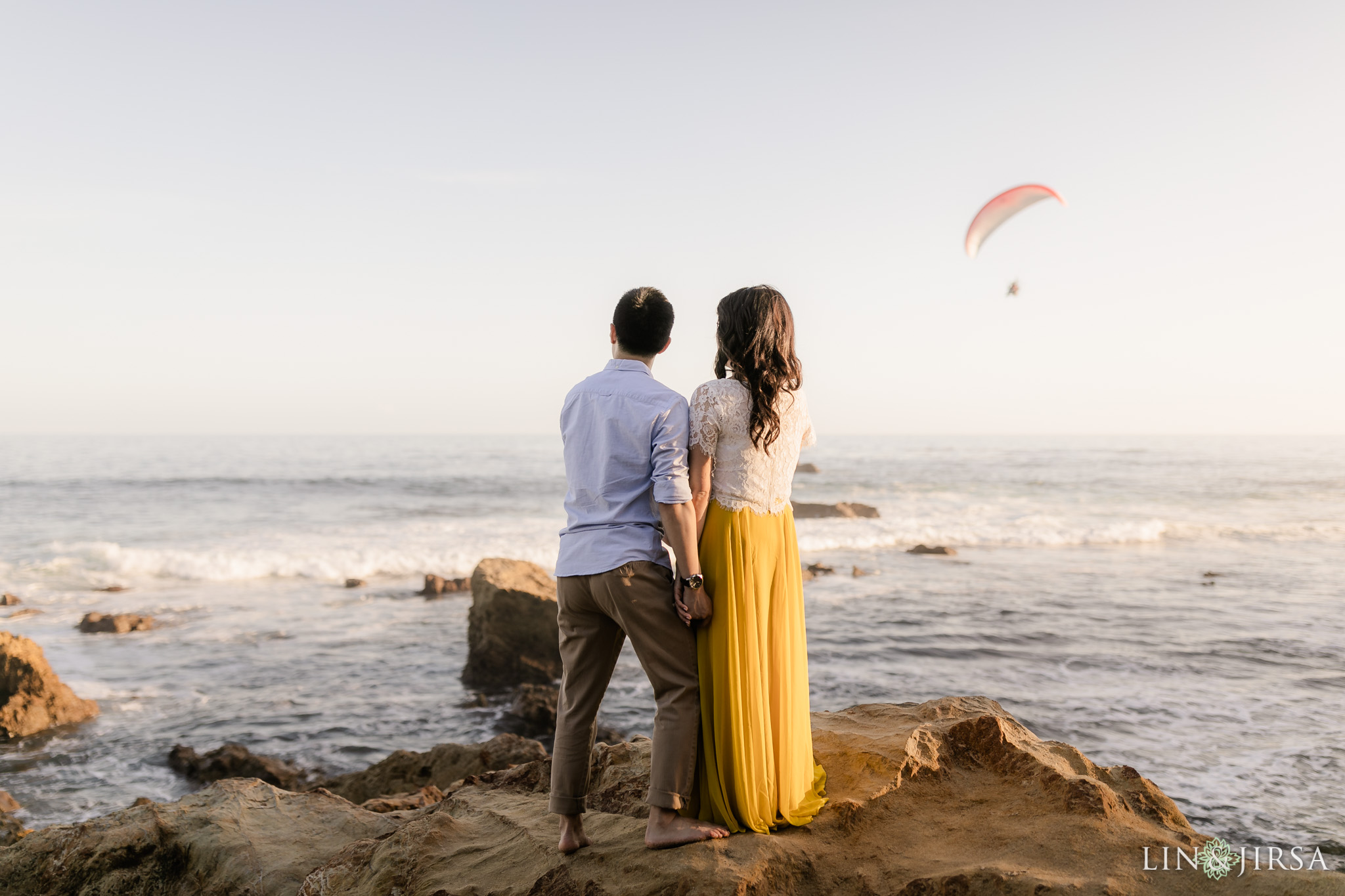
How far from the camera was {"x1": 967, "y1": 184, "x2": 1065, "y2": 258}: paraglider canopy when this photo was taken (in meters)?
8.64

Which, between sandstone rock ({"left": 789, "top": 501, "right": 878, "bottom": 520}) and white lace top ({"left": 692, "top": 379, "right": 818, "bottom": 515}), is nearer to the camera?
white lace top ({"left": 692, "top": 379, "right": 818, "bottom": 515})

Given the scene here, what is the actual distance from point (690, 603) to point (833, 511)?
20505mm

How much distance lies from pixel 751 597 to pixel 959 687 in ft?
20.7

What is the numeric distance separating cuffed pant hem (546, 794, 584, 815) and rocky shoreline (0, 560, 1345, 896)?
16 centimetres

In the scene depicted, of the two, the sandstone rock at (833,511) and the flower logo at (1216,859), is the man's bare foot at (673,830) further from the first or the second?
the sandstone rock at (833,511)

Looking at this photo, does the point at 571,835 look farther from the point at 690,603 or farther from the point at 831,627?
the point at 831,627

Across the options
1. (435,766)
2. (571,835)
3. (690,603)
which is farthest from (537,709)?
(690,603)

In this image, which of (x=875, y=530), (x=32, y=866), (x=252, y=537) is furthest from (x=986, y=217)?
(x=252, y=537)

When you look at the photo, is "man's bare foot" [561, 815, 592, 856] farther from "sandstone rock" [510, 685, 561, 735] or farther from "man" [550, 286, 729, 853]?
"sandstone rock" [510, 685, 561, 735]

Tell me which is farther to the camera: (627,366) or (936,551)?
(936,551)

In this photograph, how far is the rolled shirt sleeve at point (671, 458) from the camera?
2.68 meters

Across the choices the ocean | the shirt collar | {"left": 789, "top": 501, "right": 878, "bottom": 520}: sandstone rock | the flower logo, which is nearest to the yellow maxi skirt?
the shirt collar

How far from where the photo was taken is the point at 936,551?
55.5ft

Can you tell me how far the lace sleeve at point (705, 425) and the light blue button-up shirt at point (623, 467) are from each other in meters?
0.04
